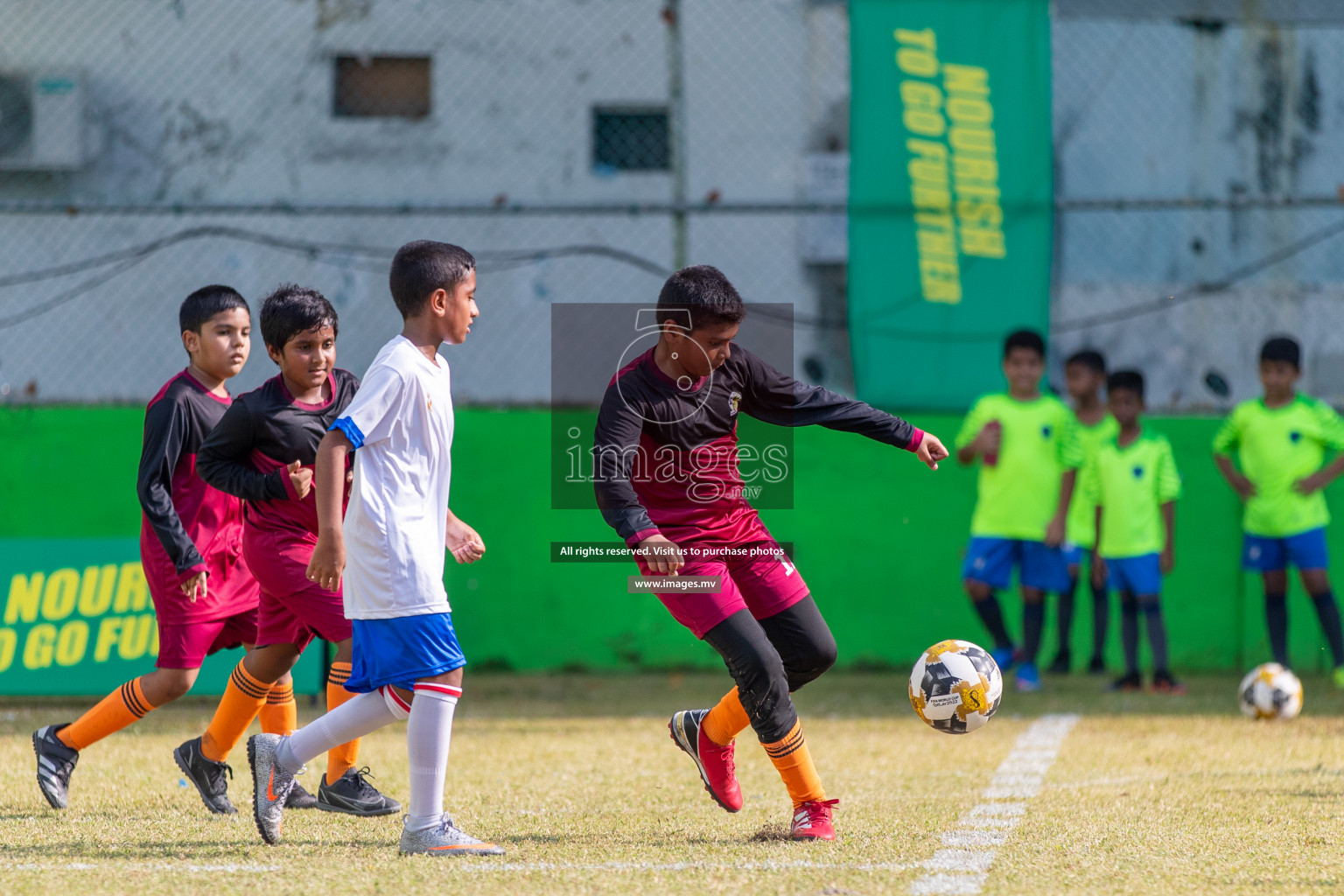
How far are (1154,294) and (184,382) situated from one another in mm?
7480

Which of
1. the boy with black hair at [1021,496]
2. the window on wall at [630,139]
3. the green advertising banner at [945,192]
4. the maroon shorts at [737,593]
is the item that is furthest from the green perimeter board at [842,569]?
the maroon shorts at [737,593]

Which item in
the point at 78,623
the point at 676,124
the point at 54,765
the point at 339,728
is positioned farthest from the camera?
the point at 676,124

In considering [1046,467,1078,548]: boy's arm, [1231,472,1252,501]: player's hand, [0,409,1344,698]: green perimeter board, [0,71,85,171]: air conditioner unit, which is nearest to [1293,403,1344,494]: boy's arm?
[1231,472,1252,501]: player's hand

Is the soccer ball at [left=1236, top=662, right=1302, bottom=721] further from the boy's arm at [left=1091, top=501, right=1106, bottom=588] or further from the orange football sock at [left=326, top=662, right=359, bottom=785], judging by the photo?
the orange football sock at [left=326, top=662, right=359, bottom=785]

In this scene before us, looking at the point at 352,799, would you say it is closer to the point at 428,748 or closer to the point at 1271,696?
the point at 428,748

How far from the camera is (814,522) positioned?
30.4 feet

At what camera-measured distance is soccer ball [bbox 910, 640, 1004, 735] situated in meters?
4.67

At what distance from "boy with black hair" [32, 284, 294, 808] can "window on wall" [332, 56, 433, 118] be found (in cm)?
615

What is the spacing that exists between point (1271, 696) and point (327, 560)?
16.0 feet

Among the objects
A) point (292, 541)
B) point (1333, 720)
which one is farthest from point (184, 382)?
point (1333, 720)

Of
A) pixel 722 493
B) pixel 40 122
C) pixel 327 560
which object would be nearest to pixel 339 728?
pixel 327 560

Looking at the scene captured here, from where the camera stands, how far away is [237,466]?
443cm

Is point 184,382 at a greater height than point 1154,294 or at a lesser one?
lesser

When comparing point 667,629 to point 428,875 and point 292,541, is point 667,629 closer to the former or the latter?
point 292,541
